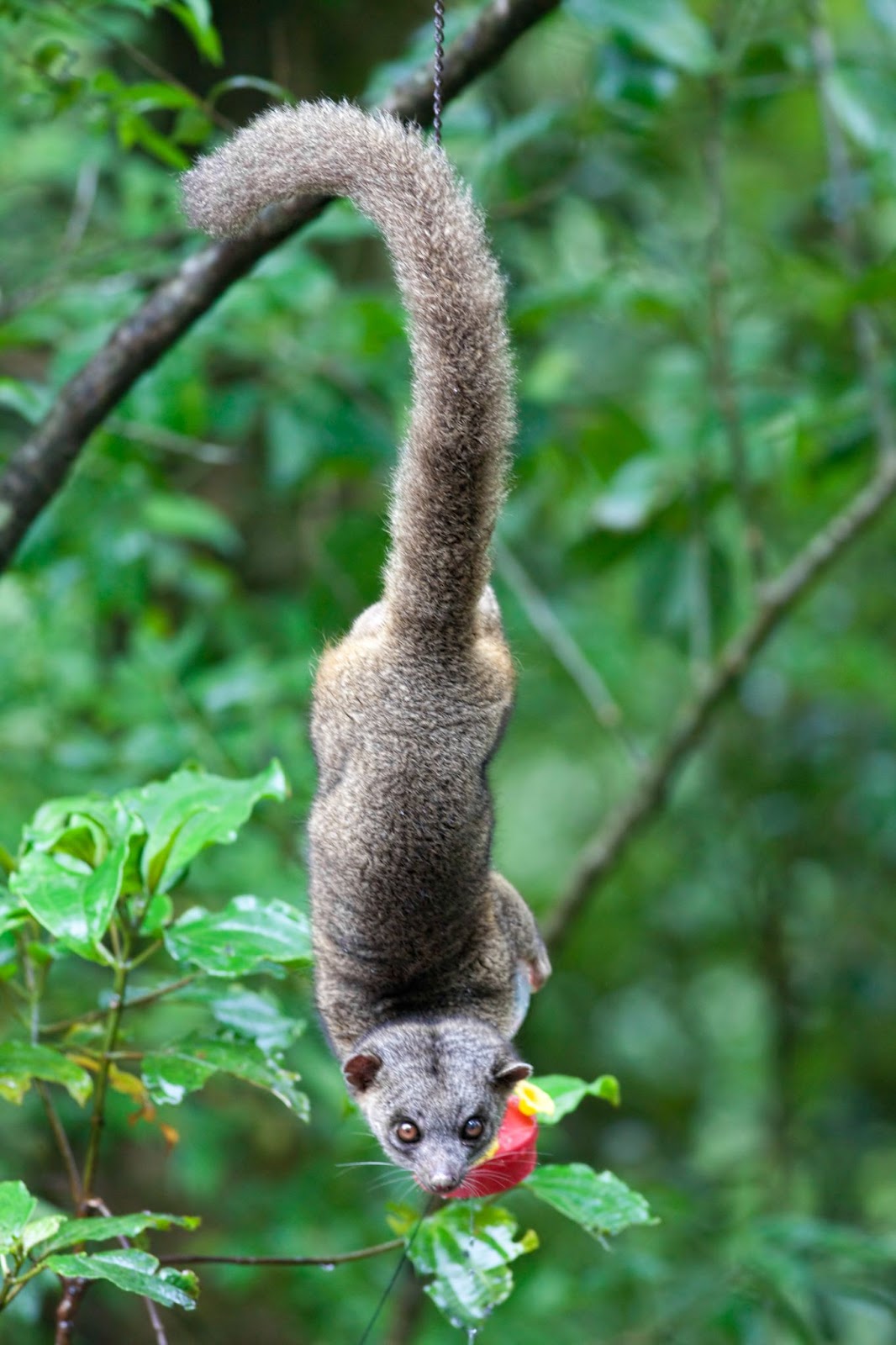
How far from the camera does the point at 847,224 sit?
3820mm

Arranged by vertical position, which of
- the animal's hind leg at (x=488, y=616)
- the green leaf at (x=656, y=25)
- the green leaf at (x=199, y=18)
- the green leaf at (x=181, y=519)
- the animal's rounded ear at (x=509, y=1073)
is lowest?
the animal's rounded ear at (x=509, y=1073)

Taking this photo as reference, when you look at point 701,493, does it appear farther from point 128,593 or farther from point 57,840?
point 57,840

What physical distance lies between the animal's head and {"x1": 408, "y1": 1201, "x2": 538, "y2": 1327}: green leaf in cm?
8

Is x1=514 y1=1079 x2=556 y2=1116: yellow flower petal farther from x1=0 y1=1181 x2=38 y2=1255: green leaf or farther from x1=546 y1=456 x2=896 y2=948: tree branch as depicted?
x1=546 y1=456 x2=896 y2=948: tree branch

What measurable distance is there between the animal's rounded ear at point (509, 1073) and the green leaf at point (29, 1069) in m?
0.56

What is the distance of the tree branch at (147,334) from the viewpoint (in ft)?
7.98

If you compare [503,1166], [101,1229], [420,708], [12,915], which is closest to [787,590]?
[420,708]

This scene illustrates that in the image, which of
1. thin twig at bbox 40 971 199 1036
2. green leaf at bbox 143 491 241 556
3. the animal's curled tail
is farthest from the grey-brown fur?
green leaf at bbox 143 491 241 556

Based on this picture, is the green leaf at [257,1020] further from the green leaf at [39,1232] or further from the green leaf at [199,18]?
the green leaf at [199,18]

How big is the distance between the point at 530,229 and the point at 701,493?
1096mm

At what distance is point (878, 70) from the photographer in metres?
3.40

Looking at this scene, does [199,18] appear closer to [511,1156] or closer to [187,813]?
[187,813]

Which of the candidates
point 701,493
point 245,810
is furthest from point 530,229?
point 245,810

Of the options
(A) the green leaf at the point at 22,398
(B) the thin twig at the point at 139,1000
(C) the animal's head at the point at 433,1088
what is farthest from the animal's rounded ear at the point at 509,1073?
(A) the green leaf at the point at 22,398
